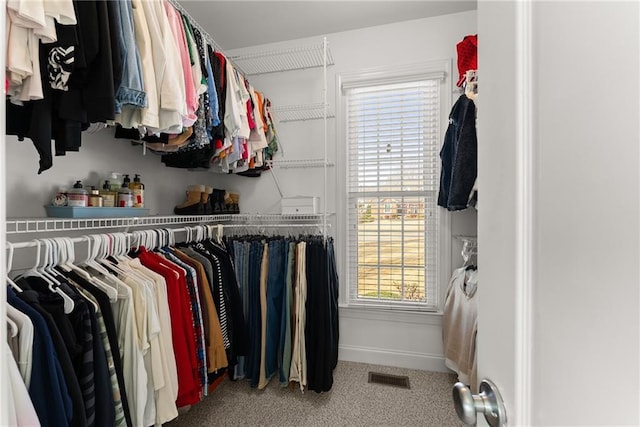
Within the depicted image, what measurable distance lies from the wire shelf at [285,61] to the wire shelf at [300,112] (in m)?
0.31

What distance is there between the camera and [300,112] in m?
2.41

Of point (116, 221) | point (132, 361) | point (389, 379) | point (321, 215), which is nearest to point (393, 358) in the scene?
point (389, 379)

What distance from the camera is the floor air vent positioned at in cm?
198

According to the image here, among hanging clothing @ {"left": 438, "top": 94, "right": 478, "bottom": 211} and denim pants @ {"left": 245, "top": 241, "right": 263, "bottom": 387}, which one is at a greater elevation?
hanging clothing @ {"left": 438, "top": 94, "right": 478, "bottom": 211}

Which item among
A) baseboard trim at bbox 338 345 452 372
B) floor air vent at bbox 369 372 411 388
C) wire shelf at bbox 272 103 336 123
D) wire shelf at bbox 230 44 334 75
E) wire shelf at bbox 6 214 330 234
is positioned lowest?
floor air vent at bbox 369 372 411 388

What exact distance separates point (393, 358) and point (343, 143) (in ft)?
5.67

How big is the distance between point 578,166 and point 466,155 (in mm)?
1489

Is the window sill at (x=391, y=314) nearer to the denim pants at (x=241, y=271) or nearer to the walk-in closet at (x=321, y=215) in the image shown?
the walk-in closet at (x=321, y=215)

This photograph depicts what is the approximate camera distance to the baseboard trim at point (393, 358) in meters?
2.14

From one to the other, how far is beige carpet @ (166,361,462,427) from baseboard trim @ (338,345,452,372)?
0.11m

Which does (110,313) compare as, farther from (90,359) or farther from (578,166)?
(578,166)

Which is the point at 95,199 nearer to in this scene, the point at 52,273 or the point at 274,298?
the point at 52,273

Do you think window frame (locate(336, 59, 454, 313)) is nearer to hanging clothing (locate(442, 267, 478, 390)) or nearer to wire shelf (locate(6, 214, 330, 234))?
hanging clothing (locate(442, 267, 478, 390))

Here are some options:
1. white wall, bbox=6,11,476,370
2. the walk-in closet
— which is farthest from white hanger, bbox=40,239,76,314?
white wall, bbox=6,11,476,370
